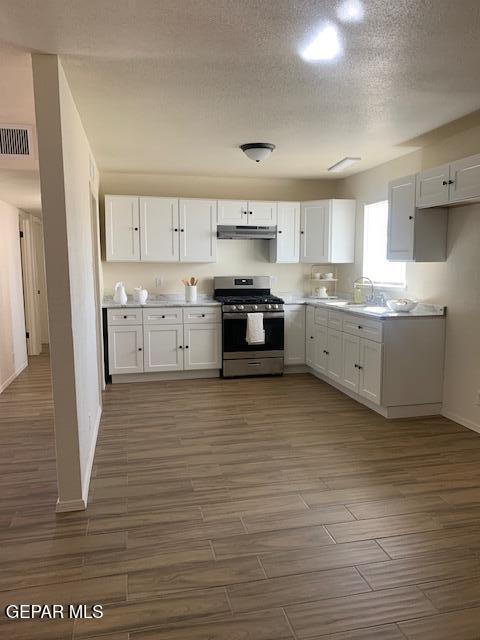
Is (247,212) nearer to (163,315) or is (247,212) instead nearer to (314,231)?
(314,231)

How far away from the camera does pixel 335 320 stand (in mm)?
4941

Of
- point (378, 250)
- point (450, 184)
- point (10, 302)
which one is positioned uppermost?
point (450, 184)

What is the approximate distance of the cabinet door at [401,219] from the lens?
4035mm

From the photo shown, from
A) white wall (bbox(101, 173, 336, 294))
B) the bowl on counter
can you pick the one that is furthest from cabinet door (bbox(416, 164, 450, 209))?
white wall (bbox(101, 173, 336, 294))

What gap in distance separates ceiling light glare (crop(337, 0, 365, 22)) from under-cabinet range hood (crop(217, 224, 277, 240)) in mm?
3645

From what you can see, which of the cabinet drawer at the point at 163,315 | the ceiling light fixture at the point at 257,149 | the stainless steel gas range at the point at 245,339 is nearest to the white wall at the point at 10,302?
the cabinet drawer at the point at 163,315

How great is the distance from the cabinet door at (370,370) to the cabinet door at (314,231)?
1.73m

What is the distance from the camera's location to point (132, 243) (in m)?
5.41

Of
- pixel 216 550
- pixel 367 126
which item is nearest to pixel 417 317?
pixel 367 126

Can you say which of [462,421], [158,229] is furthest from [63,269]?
[462,421]

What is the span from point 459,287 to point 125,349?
3510 mm

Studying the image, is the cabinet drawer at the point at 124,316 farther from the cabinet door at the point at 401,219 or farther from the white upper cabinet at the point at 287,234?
the cabinet door at the point at 401,219

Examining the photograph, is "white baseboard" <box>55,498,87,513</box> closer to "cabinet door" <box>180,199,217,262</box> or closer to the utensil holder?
the utensil holder

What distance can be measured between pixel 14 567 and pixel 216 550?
93cm
